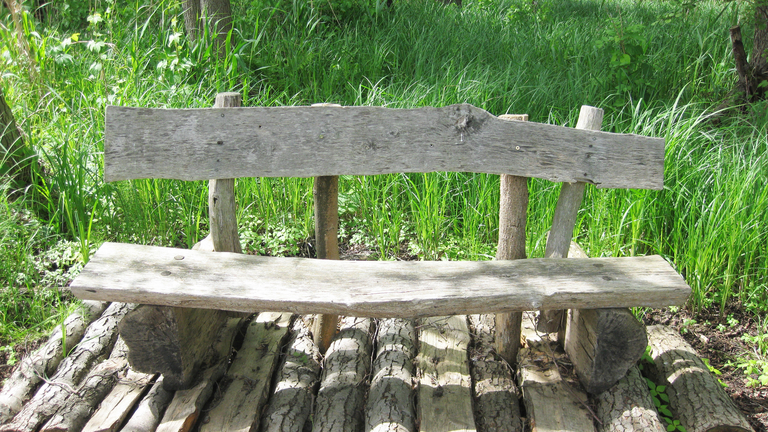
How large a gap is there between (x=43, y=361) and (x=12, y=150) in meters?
1.68

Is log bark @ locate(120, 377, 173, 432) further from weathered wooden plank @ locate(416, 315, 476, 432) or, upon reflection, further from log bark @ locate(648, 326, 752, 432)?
log bark @ locate(648, 326, 752, 432)

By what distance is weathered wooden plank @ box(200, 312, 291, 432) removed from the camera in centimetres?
223

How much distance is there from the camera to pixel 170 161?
95.0 inches

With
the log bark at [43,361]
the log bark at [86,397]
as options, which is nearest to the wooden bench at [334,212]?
the log bark at [86,397]

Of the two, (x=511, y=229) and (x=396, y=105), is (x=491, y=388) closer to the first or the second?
(x=511, y=229)

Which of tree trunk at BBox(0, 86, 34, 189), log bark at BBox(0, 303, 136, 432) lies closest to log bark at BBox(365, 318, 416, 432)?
log bark at BBox(0, 303, 136, 432)

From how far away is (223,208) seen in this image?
2.55m

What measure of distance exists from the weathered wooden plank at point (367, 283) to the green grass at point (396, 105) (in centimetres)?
81

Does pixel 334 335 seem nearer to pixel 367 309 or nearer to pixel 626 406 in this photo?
pixel 367 309

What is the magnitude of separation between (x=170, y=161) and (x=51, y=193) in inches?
66.4

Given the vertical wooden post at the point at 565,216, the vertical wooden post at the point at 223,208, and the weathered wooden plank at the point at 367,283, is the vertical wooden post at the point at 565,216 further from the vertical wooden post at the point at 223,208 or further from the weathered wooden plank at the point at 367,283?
the vertical wooden post at the point at 223,208

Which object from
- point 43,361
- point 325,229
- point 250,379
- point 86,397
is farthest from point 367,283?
point 43,361

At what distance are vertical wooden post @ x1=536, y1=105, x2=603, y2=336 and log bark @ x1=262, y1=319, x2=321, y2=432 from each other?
1.12m

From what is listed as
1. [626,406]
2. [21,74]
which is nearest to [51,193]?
[21,74]
